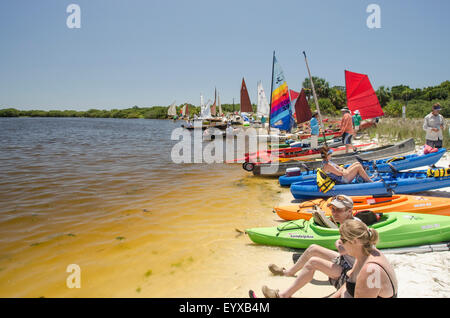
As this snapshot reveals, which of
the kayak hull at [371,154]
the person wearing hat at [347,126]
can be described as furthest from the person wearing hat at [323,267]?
the person wearing hat at [347,126]

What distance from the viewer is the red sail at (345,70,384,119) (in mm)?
11422

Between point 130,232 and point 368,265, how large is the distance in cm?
488

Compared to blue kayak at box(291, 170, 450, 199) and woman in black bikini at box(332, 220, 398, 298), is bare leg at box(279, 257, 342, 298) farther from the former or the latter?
blue kayak at box(291, 170, 450, 199)


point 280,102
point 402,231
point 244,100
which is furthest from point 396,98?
point 402,231

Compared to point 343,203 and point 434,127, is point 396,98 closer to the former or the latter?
point 434,127

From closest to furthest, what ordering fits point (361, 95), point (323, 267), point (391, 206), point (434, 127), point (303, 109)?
point (323, 267)
point (391, 206)
point (434, 127)
point (361, 95)
point (303, 109)

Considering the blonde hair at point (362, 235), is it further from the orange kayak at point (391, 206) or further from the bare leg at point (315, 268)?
the orange kayak at point (391, 206)

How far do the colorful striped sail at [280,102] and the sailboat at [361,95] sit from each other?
9.28 ft

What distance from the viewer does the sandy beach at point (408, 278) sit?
9.83 ft

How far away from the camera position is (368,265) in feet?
6.84

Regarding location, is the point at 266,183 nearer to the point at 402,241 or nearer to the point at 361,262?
the point at 402,241

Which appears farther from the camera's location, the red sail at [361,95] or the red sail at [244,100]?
the red sail at [244,100]
